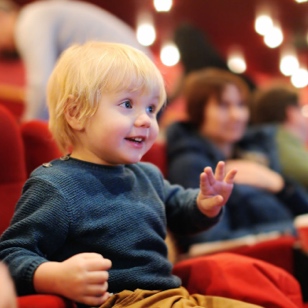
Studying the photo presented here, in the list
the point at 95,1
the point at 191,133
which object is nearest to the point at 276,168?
the point at 191,133

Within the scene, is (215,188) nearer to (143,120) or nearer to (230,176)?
(230,176)

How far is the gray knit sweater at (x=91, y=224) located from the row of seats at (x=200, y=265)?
10cm

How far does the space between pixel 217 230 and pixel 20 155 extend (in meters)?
0.71

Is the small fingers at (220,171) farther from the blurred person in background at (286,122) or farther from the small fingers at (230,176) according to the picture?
the blurred person in background at (286,122)

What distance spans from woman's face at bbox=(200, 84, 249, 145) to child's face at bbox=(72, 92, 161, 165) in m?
0.88

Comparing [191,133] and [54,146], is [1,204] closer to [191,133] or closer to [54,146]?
[54,146]

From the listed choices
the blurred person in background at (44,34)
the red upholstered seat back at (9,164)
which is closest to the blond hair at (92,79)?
the red upholstered seat back at (9,164)

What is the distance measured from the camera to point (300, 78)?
224 inches

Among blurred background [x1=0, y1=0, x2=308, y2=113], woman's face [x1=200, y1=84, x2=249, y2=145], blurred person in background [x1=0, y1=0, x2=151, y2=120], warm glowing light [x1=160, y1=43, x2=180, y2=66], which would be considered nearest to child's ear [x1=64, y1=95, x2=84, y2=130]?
blurred person in background [x1=0, y1=0, x2=151, y2=120]

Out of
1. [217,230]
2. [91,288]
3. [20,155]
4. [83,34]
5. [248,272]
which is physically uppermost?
[83,34]

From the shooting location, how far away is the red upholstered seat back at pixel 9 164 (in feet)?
3.77

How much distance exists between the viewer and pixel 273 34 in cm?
514

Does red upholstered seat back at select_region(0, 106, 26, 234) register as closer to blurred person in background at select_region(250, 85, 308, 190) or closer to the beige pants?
the beige pants

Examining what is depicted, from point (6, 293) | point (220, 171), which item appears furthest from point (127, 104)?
point (6, 293)
